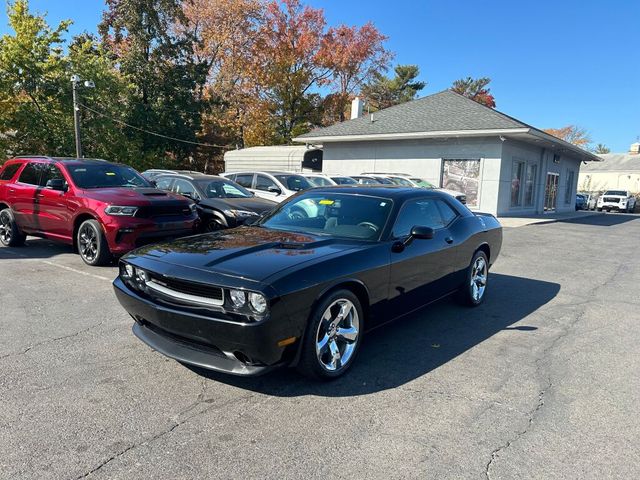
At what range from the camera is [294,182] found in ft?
40.4

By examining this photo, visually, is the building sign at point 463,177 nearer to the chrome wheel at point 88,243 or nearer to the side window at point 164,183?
the side window at point 164,183

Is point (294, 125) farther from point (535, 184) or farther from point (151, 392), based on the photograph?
point (151, 392)

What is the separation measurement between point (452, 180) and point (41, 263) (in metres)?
17.1

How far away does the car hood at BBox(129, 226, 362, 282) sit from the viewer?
10.7ft

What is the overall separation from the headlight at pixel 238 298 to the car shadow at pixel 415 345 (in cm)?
74

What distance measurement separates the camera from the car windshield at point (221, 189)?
9672mm

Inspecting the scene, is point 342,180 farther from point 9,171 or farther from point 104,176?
point 9,171

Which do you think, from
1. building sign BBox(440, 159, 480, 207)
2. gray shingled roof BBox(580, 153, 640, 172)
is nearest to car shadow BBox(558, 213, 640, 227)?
building sign BBox(440, 159, 480, 207)

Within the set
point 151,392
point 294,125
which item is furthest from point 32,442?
point 294,125

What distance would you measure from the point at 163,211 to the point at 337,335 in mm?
4898

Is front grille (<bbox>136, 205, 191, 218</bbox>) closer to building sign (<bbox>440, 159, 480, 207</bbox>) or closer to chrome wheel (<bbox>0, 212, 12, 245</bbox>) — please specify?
chrome wheel (<bbox>0, 212, 12, 245</bbox>)

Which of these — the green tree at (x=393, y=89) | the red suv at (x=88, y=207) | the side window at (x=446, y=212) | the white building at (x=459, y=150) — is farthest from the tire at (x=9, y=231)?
the green tree at (x=393, y=89)

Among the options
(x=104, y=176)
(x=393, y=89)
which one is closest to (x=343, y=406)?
(x=104, y=176)

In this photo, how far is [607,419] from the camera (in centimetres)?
312
